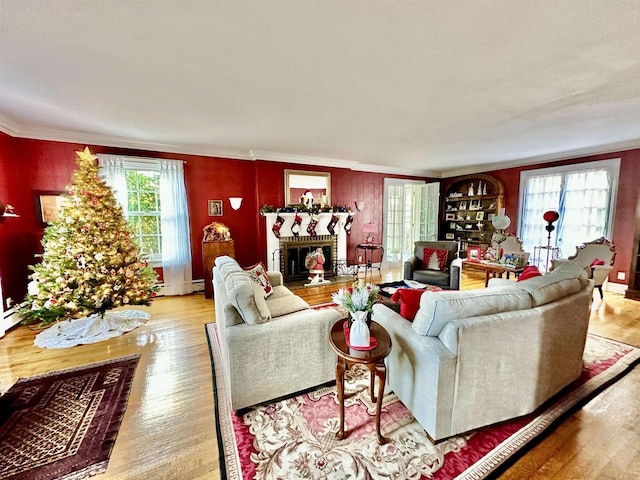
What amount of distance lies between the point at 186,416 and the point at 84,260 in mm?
2379

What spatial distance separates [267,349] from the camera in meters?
1.92

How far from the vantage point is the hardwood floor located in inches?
59.2

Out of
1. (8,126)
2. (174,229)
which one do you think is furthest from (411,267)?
(8,126)

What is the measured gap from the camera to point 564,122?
328 cm

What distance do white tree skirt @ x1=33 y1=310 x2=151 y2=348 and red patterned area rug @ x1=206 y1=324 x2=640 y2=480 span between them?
200 cm

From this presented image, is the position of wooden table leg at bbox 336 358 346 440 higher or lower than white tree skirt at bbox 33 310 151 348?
higher

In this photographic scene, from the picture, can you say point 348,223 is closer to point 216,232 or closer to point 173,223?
point 216,232

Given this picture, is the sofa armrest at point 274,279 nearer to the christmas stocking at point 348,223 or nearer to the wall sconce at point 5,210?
the christmas stocking at point 348,223

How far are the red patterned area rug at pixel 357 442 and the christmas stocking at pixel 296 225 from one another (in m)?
3.56

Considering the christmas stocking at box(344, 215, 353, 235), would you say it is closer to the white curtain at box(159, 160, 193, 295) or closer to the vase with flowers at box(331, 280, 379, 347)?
the white curtain at box(159, 160, 193, 295)

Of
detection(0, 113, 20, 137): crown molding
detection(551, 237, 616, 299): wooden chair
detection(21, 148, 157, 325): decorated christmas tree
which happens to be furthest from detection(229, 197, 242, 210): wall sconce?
detection(551, 237, 616, 299): wooden chair

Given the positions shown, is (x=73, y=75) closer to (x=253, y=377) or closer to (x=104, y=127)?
(x=104, y=127)

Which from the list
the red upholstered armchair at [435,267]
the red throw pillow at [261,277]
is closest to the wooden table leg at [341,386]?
the red throw pillow at [261,277]

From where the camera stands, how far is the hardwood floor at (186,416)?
150 cm
